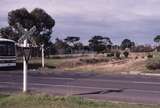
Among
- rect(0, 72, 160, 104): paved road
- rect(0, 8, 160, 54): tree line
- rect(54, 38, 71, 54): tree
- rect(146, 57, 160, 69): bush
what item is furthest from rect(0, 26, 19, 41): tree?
rect(0, 72, 160, 104): paved road

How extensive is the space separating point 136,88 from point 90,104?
690 cm

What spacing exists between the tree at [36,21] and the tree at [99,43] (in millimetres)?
8788

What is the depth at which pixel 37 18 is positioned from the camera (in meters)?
74.8

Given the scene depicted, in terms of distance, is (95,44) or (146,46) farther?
(95,44)

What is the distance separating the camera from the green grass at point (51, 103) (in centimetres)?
1520

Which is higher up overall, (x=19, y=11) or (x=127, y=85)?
(x=19, y=11)

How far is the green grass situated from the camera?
1520 cm

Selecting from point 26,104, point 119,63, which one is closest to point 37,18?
point 119,63

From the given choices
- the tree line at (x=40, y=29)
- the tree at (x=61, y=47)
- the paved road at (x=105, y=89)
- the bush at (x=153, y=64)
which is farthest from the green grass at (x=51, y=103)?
the tree at (x=61, y=47)

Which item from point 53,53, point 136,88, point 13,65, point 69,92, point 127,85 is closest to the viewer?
point 69,92

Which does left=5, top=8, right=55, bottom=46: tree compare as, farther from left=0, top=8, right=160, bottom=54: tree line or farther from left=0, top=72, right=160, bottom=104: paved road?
left=0, top=72, right=160, bottom=104: paved road

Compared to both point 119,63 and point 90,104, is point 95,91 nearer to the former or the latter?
point 90,104

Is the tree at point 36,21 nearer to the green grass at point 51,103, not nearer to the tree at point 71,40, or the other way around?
the tree at point 71,40

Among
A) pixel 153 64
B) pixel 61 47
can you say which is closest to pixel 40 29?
pixel 61 47
